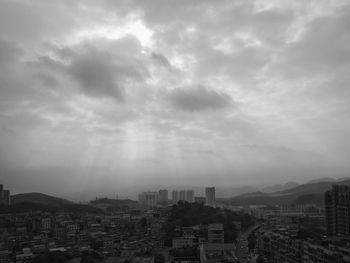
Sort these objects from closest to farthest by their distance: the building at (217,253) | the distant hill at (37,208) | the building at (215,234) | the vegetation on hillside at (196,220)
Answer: the building at (217,253) → the building at (215,234) → the vegetation on hillside at (196,220) → the distant hill at (37,208)

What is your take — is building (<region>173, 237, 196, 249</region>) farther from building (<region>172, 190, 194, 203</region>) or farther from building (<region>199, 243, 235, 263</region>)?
building (<region>172, 190, 194, 203</region>)

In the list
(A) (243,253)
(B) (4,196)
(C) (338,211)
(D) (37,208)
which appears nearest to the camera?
(A) (243,253)

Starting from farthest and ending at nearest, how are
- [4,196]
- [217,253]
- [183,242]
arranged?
[4,196] → [183,242] → [217,253]

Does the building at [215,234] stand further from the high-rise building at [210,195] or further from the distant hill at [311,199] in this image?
the high-rise building at [210,195]

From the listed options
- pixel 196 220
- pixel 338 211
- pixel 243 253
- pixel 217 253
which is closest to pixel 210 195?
pixel 196 220

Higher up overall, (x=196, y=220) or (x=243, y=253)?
(x=196, y=220)

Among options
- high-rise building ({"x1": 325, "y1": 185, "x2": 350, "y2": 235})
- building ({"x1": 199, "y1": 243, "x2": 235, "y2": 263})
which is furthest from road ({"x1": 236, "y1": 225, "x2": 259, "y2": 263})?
high-rise building ({"x1": 325, "y1": 185, "x2": 350, "y2": 235})

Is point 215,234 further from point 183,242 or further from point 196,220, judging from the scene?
point 196,220

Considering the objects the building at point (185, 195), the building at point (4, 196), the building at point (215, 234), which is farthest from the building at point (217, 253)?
the building at point (185, 195)

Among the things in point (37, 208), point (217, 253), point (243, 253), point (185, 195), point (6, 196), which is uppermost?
point (6, 196)
